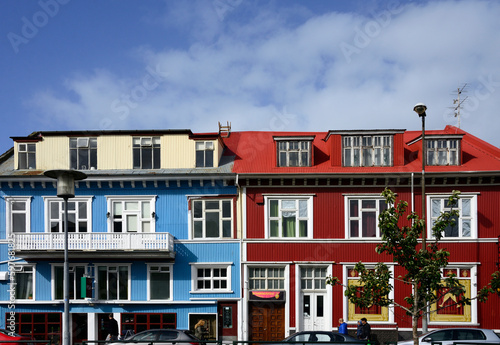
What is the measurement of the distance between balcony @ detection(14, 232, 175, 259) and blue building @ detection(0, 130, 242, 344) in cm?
5

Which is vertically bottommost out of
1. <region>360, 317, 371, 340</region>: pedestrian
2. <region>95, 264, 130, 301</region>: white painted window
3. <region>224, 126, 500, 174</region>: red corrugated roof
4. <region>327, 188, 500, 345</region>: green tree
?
<region>360, 317, 371, 340</region>: pedestrian

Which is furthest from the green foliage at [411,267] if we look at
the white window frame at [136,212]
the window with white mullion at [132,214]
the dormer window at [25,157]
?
the dormer window at [25,157]

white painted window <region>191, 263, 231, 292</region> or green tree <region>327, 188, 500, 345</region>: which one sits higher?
green tree <region>327, 188, 500, 345</region>

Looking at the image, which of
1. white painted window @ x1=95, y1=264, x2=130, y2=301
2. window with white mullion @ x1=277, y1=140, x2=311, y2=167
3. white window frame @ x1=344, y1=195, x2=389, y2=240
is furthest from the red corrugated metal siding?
white painted window @ x1=95, y1=264, x2=130, y2=301

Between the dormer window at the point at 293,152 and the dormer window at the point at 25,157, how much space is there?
12.3 metres

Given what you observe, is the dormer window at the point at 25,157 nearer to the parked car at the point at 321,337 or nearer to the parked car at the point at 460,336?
the parked car at the point at 321,337

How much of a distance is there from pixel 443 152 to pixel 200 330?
14.4 metres

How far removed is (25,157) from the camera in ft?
86.3

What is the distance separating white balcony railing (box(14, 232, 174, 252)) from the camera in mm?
24047

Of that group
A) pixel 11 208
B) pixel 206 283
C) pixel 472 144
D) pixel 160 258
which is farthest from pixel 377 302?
pixel 11 208

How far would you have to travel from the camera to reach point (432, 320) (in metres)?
24.1

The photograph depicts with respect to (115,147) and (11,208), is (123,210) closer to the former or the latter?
(115,147)

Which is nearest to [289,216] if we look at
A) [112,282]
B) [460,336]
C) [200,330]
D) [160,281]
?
[200,330]

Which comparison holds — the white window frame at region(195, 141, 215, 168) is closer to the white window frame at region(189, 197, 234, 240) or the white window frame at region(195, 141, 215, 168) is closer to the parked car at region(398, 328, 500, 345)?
the white window frame at region(189, 197, 234, 240)
